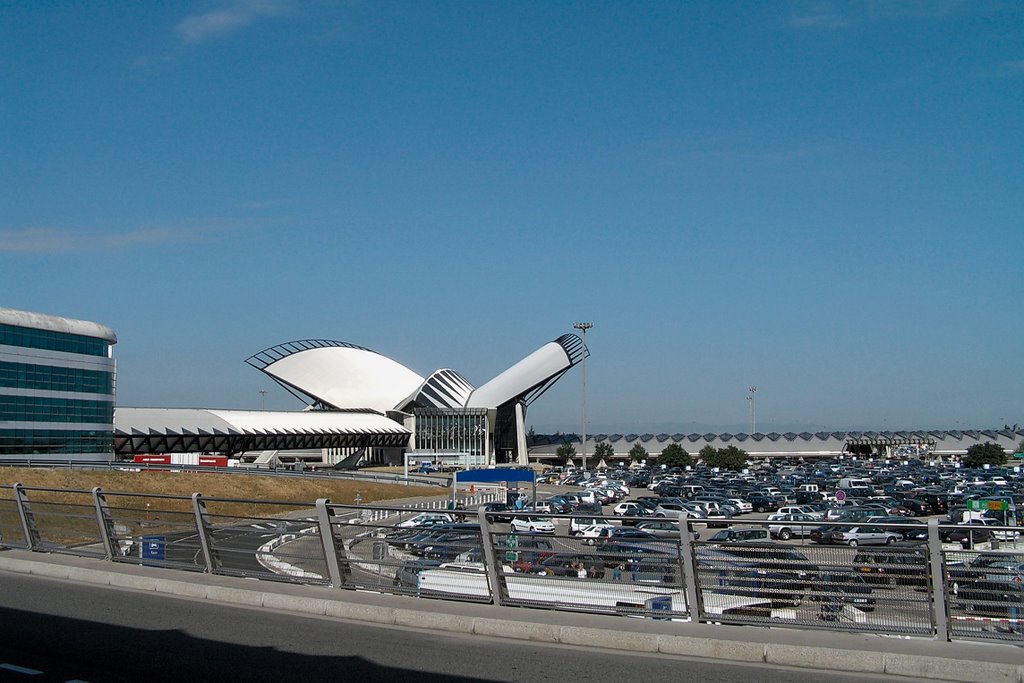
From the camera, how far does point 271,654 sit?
8.21 meters

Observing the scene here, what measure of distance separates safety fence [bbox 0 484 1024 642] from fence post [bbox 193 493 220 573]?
22 mm

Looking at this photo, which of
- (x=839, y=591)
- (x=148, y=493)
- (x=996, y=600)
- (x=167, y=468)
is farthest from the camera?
(x=167, y=468)

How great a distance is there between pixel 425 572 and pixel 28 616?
4239mm

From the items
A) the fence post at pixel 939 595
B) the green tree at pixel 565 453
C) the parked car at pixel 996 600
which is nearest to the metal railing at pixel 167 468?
the fence post at pixel 939 595

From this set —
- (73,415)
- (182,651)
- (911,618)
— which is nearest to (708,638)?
(911,618)

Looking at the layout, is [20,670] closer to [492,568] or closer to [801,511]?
[492,568]

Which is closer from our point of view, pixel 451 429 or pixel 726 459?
pixel 726 459

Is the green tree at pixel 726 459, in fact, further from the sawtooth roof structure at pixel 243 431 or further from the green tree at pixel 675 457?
the sawtooth roof structure at pixel 243 431

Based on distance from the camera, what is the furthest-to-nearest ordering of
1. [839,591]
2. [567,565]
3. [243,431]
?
[243,431] < [567,565] < [839,591]

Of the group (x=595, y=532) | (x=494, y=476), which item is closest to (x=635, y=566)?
(x=595, y=532)

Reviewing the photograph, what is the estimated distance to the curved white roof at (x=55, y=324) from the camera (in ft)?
200

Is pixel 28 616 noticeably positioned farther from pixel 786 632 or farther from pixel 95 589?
pixel 786 632

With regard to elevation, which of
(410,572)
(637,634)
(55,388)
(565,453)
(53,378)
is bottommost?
(637,634)

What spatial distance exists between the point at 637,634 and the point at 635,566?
82cm
